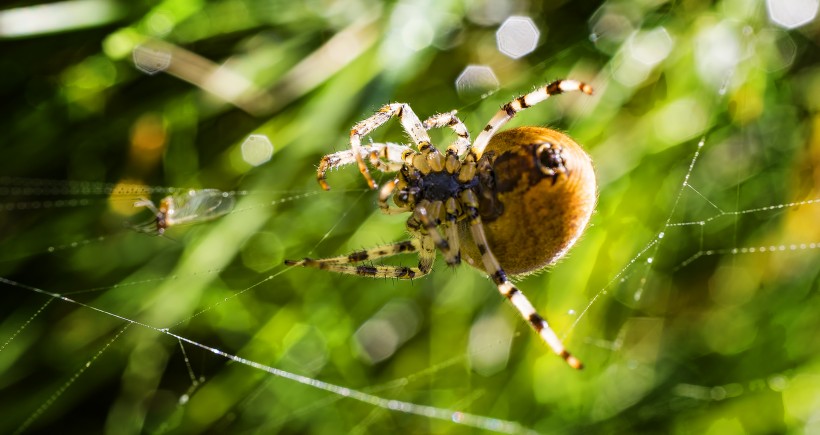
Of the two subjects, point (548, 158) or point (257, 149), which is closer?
point (548, 158)

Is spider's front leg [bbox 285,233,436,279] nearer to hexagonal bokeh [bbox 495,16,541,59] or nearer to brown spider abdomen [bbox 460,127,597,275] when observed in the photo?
brown spider abdomen [bbox 460,127,597,275]

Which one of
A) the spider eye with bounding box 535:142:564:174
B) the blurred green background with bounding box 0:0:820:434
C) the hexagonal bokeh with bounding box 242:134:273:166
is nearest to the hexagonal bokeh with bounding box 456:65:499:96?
the blurred green background with bounding box 0:0:820:434

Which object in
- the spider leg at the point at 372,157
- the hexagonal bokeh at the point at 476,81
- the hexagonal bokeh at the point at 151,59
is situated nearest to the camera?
the spider leg at the point at 372,157

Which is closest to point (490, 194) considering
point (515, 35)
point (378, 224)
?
point (378, 224)

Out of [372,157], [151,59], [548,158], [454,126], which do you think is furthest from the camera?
[151,59]

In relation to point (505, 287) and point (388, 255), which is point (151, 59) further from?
point (505, 287)

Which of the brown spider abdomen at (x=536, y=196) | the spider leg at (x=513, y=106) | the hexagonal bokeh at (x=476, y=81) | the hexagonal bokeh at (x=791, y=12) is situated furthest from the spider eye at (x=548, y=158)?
the hexagonal bokeh at (x=791, y=12)

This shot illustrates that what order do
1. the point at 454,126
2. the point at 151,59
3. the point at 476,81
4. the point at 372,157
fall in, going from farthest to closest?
the point at 476,81, the point at 151,59, the point at 454,126, the point at 372,157

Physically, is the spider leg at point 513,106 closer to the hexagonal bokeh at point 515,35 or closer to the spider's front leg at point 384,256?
the spider's front leg at point 384,256

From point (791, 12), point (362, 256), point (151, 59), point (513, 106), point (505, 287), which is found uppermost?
point (151, 59)
